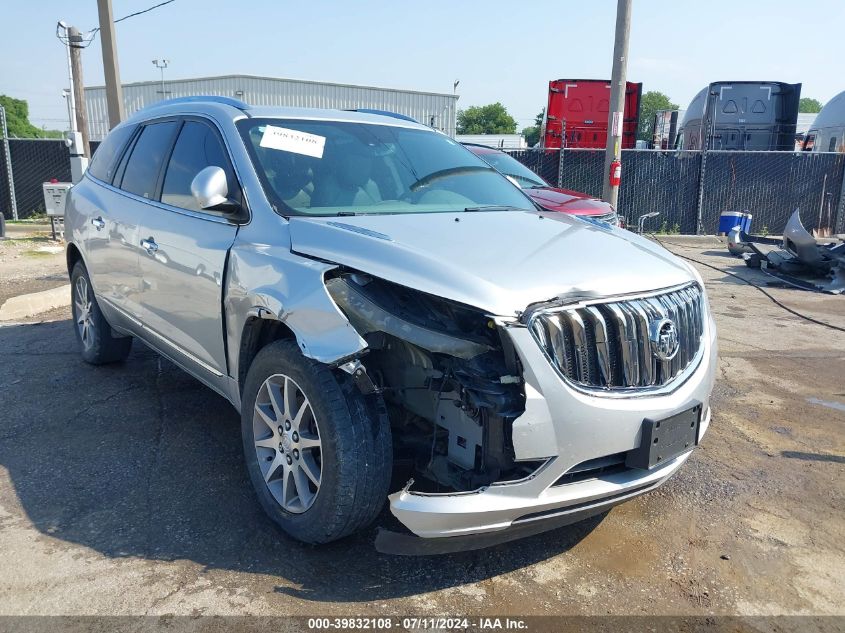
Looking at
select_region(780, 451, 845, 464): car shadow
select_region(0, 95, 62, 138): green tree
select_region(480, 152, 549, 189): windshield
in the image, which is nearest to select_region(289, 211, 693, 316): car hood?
select_region(780, 451, 845, 464): car shadow

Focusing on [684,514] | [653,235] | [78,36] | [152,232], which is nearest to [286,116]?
[152,232]

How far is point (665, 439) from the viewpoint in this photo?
8.95 feet

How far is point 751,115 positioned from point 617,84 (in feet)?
25.3

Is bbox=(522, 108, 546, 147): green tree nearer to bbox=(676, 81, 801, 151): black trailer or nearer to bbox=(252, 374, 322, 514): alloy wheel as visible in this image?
bbox=(676, 81, 801, 151): black trailer

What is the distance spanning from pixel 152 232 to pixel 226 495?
163 centimetres

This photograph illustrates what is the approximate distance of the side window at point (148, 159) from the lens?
14.1 ft

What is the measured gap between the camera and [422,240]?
289 centimetres

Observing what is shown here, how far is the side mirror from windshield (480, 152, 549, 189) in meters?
6.36

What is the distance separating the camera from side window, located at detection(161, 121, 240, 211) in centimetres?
372

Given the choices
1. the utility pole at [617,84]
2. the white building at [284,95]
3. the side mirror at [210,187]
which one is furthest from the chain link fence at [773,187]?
the white building at [284,95]

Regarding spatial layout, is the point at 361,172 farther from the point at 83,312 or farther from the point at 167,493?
the point at 83,312

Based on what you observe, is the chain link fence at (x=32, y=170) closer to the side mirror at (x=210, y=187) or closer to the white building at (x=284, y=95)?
the side mirror at (x=210, y=187)

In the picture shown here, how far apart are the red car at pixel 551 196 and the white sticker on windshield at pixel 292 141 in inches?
145

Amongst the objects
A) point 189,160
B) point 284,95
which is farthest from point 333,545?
point 284,95
